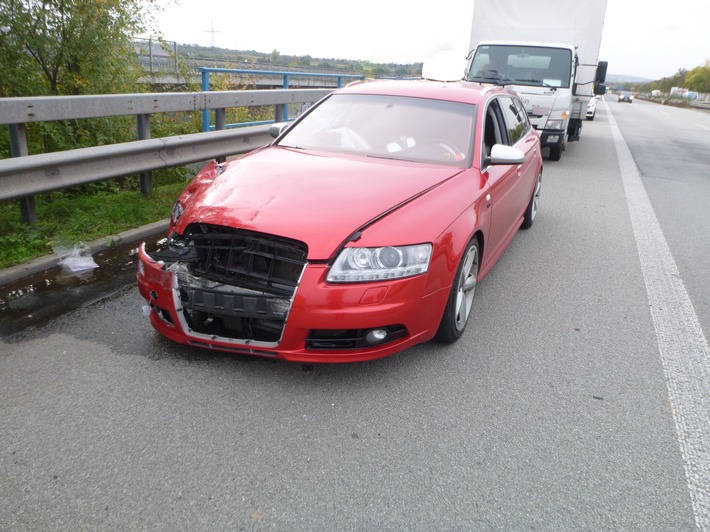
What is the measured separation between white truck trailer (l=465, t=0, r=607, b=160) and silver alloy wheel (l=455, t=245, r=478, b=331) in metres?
8.29

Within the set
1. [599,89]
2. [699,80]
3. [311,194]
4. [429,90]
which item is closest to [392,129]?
[429,90]

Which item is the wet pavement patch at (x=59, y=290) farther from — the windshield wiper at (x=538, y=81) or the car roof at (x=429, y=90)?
the windshield wiper at (x=538, y=81)

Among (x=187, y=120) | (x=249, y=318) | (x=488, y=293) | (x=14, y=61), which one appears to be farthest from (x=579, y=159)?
(x=249, y=318)

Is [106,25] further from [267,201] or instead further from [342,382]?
[342,382]

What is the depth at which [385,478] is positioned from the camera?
2.65m

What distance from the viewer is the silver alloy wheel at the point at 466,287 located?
3.91 m

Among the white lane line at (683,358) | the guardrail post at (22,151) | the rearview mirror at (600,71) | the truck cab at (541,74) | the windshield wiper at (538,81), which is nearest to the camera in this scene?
the white lane line at (683,358)

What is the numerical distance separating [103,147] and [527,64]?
970 centimetres

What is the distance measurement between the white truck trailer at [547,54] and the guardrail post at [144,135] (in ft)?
24.6

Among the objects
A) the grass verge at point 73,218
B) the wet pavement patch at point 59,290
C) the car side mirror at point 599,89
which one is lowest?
the wet pavement patch at point 59,290

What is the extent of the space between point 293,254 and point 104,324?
1.54 metres

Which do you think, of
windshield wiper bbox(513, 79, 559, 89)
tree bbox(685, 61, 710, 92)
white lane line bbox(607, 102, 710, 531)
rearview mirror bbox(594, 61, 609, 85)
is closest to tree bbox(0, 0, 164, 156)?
white lane line bbox(607, 102, 710, 531)

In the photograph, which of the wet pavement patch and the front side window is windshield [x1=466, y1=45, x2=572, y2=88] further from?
the wet pavement patch

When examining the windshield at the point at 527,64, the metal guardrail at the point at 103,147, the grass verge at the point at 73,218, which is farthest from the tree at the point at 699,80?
the grass verge at the point at 73,218
